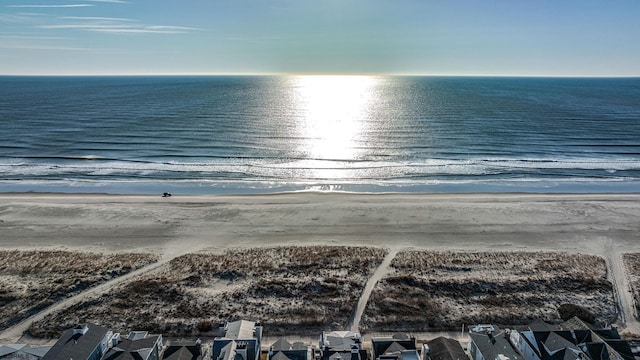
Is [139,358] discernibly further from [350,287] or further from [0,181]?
[0,181]

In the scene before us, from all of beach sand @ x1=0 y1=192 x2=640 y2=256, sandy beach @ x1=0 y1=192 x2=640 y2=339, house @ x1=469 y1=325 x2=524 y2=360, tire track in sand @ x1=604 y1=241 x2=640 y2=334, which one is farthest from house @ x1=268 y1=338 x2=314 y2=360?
tire track in sand @ x1=604 y1=241 x2=640 y2=334

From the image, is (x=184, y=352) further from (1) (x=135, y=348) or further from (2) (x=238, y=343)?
(2) (x=238, y=343)

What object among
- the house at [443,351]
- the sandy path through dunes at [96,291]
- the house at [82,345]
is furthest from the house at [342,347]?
the sandy path through dunes at [96,291]

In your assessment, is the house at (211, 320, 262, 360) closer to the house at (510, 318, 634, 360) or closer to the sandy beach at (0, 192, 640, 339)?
the sandy beach at (0, 192, 640, 339)

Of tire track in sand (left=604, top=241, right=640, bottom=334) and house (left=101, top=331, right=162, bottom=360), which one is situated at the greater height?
tire track in sand (left=604, top=241, right=640, bottom=334)

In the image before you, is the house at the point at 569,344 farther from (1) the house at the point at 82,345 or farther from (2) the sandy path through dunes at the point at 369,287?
(1) the house at the point at 82,345

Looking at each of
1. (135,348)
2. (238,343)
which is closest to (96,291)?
(135,348)
